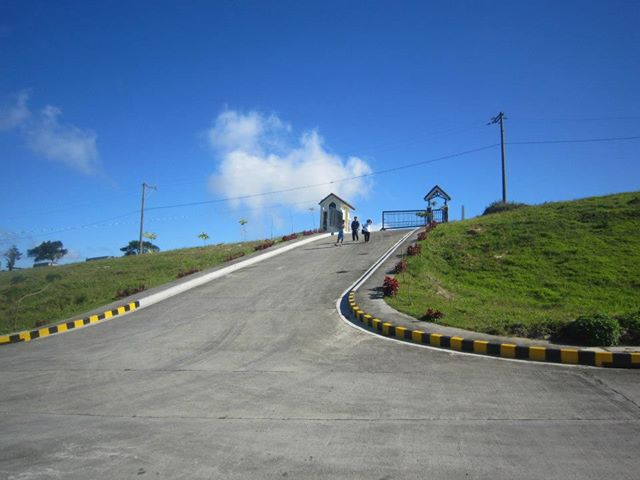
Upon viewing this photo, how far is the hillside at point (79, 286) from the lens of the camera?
56.4 feet

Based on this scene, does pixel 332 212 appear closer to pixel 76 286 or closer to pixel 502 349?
pixel 76 286

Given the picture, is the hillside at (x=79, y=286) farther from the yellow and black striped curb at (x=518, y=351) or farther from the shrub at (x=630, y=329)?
the shrub at (x=630, y=329)

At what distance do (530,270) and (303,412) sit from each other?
14057 mm

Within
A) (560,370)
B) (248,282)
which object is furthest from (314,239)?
(560,370)

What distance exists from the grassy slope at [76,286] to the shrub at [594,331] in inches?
573

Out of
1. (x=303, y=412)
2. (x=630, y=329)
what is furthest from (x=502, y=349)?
(x=303, y=412)

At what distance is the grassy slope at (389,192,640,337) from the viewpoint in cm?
1166

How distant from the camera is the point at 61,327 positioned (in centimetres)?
1316

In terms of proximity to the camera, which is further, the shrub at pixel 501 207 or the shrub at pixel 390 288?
the shrub at pixel 501 207

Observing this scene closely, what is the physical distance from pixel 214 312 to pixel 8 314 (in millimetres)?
12404

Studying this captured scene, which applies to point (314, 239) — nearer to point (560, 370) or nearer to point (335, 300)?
point (335, 300)

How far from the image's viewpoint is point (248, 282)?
1781 cm

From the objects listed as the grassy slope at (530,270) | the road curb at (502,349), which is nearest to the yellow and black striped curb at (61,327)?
the road curb at (502,349)

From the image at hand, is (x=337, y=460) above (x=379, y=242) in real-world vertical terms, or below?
below
